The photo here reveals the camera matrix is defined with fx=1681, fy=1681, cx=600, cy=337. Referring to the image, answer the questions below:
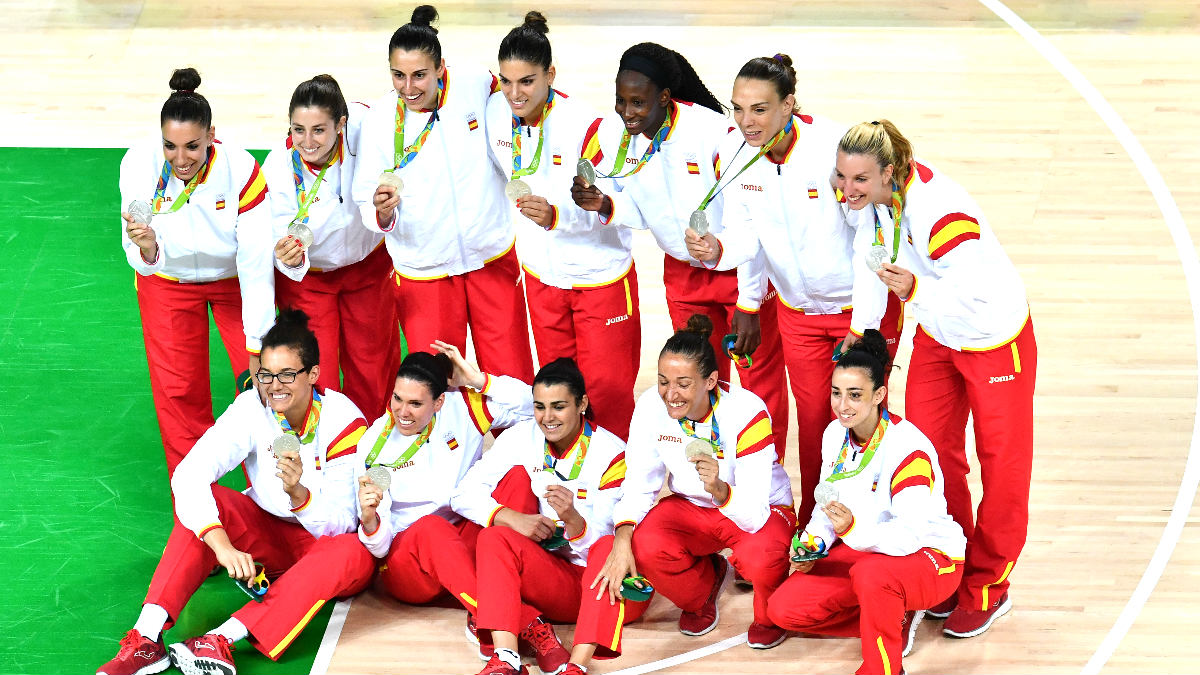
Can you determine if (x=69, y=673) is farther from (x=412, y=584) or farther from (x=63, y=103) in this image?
(x=63, y=103)

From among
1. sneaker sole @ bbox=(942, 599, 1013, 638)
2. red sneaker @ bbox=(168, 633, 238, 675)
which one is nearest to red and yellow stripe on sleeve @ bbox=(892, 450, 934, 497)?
sneaker sole @ bbox=(942, 599, 1013, 638)

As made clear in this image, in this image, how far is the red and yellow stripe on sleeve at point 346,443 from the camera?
611cm

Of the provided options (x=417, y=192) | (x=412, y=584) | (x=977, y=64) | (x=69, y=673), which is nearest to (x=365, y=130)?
A: (x=417, y=192)

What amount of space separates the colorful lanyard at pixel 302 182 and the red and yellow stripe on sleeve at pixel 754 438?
1852mm

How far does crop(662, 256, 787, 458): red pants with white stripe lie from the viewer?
6.41 meters

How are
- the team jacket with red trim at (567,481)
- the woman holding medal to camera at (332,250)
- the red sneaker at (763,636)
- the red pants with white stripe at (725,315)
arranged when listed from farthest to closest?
1. the red pants with white stripe at (725,315)
2. the woman holding medal to camera at (332,250)
3. the team jacket with red trim at (567,481)
4. the red sneaker at (763,636)

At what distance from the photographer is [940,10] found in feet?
35.7

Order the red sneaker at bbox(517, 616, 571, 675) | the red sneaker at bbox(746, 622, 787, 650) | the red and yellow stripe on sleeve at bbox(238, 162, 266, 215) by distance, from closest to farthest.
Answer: the red sneaker at bbox(517, 616, 571, 675) → the red sneaker at bbox(746, 622, 787, 650) → the red and yellow stripe on sleeve at bbox(238, 162, 266, 215)

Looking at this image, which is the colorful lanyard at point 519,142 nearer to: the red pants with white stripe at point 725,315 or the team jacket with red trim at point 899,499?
the red pants with white stripe at point 725,315

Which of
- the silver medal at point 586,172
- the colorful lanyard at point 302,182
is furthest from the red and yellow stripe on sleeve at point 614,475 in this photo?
the colorful lanyard at point 302,182

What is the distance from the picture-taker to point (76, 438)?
23.4 feet

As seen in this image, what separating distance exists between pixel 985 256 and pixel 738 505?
1.20 metres

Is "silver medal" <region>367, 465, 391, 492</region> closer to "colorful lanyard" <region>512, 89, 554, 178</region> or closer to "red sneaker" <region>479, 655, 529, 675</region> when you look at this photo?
"red sneaker" <region>479, 655, 529, 675</region>

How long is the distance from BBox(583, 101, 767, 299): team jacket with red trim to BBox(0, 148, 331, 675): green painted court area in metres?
1.84
